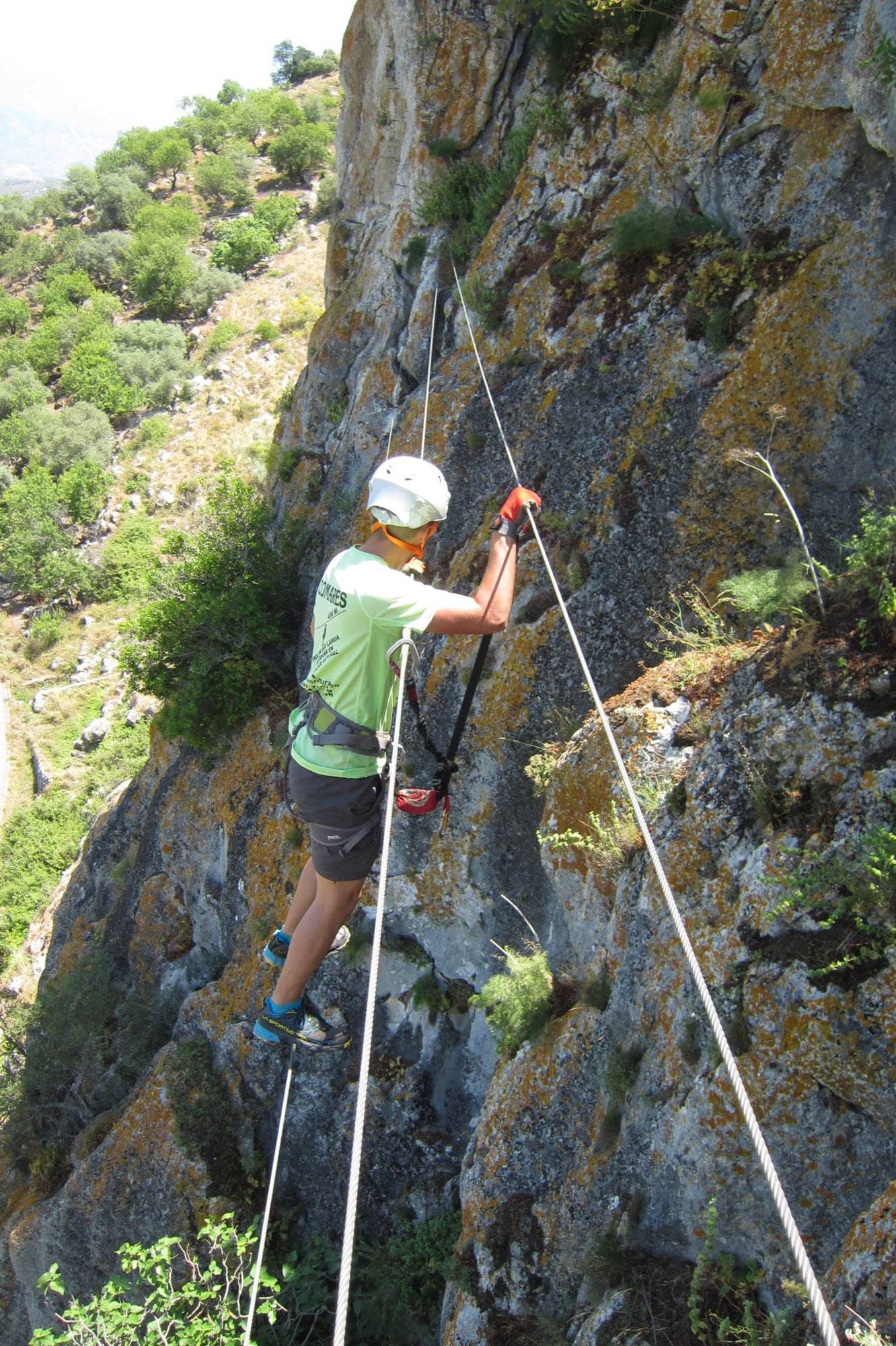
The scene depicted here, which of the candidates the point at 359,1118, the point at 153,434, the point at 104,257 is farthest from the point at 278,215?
the point at 359,1118

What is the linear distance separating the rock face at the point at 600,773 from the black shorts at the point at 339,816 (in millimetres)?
1208

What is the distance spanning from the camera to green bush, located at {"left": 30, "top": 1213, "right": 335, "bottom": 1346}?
5270 mm

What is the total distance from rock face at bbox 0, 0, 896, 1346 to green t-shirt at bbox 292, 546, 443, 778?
1.46m

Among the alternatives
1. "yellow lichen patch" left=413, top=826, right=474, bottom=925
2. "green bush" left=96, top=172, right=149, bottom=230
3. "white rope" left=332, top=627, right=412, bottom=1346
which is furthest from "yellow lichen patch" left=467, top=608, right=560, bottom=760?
"green bush" left=96, top=172, right=149, bottom=230

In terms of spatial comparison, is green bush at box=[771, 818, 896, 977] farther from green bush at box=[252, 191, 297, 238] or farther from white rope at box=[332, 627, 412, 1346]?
green bush at box=[252, 191, 297, 238]

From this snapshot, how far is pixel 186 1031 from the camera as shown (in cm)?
882

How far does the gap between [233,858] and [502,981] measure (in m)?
5.27

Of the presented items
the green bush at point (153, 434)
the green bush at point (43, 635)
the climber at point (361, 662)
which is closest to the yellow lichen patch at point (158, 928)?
the climber at point (361, 662)

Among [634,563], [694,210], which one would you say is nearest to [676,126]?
[694,210]

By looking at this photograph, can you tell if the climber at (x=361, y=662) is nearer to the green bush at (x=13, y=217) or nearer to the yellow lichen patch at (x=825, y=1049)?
the yellow lichen patch at (x=825, y=1049)

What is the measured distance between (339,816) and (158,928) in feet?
23.3

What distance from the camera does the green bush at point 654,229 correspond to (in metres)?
6.93

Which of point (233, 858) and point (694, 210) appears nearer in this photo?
point (694, 210)

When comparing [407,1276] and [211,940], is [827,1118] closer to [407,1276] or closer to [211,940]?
[407,1276]
